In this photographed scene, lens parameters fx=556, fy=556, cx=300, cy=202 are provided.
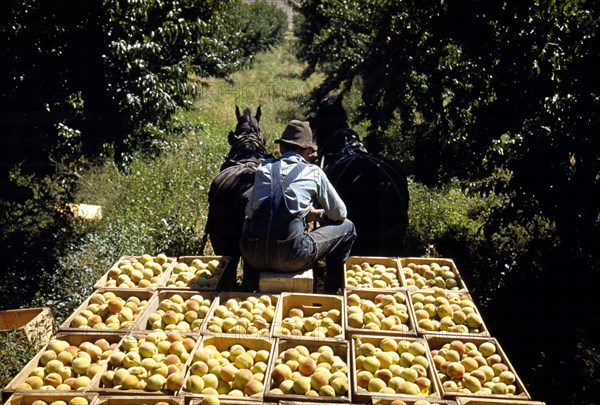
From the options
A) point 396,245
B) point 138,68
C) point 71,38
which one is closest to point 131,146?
point 138,68

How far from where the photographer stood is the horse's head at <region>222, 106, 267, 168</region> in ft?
23.5

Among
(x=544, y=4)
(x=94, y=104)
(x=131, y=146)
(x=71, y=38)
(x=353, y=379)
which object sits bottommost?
(x=131, y=146)

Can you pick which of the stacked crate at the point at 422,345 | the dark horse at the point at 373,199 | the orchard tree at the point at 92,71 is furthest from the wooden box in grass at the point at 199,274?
the orchard tree at the point at 92,71

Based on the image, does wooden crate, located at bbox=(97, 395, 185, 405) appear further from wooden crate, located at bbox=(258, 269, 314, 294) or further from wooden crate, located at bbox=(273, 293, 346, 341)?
wooden crate, located at bbox=(258, 269, 314, 294)

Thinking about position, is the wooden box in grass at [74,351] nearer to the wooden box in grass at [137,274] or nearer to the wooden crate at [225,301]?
the wooden crate at [225,301]

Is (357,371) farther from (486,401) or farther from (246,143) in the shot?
(246,143)

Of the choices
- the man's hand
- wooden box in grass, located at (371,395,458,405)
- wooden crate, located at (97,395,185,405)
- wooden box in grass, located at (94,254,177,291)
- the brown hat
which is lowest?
wooden box in grass, located at (94,254,177,291)

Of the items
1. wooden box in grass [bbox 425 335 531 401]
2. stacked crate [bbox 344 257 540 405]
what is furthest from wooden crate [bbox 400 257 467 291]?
wooden box in grass [bbox 425 335 531 401]

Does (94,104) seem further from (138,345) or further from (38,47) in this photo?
(138,345)

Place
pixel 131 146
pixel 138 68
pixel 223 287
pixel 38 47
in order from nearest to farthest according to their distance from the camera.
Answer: pixel 223 287, pixel 38 47, pixel 138 68, pixel 131 146

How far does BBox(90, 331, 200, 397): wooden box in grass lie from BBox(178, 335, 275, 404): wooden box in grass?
79 millimetres

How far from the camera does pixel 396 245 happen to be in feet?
21.8

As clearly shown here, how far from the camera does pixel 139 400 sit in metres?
3.24

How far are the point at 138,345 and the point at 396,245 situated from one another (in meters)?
3.69
